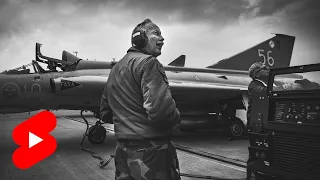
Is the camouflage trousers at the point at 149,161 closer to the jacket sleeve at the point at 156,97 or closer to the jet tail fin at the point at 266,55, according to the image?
the jacket sleeve at the point at 156,97

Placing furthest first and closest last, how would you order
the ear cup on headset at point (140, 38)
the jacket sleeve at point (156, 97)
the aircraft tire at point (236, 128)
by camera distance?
the aircraft tire at point (236, 128) < the ear cup on headset at point (140, 38) < the jacket sleeve at point (156, 97)

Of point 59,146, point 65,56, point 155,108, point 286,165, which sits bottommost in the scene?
point 59,146

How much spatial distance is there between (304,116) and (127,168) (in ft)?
6.52

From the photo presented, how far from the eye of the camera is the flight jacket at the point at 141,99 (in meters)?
1.83

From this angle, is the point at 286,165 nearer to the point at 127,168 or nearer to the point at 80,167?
the point at 127,168

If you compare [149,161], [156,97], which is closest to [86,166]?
[149,161]

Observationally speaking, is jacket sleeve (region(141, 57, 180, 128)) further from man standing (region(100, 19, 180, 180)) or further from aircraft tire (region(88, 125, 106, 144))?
aircraft tire (region(88, 125, 106, 144))

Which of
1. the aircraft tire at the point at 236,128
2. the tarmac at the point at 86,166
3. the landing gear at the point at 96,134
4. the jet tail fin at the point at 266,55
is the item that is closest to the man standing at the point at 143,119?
the tarmac at the point at 86,166

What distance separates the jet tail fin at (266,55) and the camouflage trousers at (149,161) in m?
11.1

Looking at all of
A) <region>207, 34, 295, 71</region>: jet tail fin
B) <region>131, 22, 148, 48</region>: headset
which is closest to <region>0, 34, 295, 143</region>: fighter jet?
<region>207, 34, 295, 71</region>: jet tail fin

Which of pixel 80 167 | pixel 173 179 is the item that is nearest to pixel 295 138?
pixel 173 179

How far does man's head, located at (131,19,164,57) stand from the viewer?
7.06 ft

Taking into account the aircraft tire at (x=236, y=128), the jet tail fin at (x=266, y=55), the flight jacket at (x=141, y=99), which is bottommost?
the aircraft tire at (x=236, y=128)

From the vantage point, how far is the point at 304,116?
111 inches
